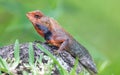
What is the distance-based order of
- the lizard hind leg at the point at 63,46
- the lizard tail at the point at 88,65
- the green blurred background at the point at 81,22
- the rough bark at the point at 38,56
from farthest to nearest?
the green blurred background at the point at 81,22, the lizard tail at the point at 88,65, the lizard hind leg at the point at 63,46, the rough bark at the point at 38,56

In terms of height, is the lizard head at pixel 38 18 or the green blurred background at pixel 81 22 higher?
the green blurred background at pixel 81 22

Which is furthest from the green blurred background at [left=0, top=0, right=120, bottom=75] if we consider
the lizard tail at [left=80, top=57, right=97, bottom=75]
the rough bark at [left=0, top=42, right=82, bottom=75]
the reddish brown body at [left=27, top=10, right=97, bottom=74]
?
the rough bark at [left=0, top=42, right=82, bottom=75]

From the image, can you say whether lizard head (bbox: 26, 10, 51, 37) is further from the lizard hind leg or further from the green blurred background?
the green blurred background

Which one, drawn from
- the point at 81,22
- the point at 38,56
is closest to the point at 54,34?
the point at 38,56

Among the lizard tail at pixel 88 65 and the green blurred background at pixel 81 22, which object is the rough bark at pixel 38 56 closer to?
the lizard tail at pixel 88 65

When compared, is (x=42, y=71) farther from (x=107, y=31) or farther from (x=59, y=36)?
(x=107, y=31)

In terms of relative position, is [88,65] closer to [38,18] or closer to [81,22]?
[38,18]

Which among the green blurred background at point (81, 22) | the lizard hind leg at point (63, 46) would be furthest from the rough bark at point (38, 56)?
the green blurred background at point (81, 22)

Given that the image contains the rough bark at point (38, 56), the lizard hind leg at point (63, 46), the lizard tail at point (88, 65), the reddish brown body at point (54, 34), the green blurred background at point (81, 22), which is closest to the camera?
the rough bark at point (38, 56)

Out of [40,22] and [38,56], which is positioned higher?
[40,22]
